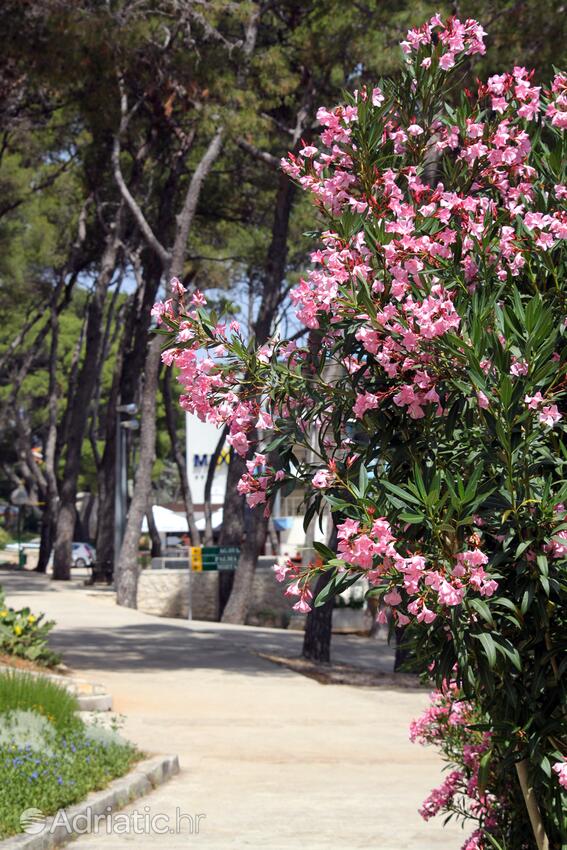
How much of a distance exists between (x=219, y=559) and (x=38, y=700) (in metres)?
16.7

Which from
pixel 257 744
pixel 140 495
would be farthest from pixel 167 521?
pixel 257 744

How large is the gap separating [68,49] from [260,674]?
9.05m

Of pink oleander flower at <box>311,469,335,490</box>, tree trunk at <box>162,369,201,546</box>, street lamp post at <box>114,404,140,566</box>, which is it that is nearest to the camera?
pink oleander flower at <box>311,469,335,490</box>

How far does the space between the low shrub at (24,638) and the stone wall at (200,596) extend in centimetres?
1233

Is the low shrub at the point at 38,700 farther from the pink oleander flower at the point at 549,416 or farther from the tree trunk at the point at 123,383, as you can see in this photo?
the tree trunk at the point at 123,383

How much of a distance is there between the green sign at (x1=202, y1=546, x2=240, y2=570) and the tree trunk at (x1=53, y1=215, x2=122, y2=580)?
9.33m

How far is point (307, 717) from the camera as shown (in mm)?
12695

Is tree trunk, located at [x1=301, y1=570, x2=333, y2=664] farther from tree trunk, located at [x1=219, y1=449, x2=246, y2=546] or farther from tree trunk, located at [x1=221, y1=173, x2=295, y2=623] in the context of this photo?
tree trunk, located at [x1=219, y1=449, x2=246, y2=546]

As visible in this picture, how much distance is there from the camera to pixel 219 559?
84.1 feet

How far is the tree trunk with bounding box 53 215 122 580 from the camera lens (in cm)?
3259

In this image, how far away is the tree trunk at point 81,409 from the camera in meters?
32.6

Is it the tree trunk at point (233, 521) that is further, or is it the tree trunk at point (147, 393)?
the tree trunk at point (233, 521)

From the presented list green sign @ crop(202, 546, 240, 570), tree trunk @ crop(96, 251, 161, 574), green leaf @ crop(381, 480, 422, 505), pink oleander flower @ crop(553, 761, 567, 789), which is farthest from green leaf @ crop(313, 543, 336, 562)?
tree trunk @ crop(96, 251, 161, 574)

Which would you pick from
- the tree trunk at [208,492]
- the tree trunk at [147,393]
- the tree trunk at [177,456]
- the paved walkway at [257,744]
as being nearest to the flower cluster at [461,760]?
the paved walkway at [257,744]
